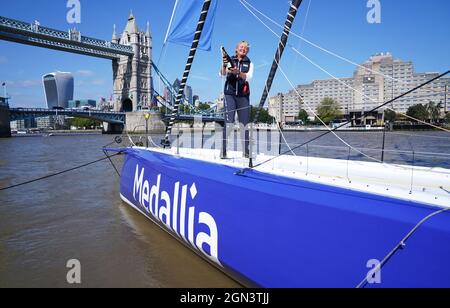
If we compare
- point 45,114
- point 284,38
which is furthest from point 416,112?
point 45,114

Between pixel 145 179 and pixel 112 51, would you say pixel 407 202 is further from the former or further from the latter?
pixel 112 51

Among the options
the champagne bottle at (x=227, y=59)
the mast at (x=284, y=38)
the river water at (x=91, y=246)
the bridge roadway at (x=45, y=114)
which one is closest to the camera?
the river water at (x=91, y=246)

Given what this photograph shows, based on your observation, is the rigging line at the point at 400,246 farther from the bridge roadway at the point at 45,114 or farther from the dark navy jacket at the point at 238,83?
the bridge roadway at the point at 45,114

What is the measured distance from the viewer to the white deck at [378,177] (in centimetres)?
234

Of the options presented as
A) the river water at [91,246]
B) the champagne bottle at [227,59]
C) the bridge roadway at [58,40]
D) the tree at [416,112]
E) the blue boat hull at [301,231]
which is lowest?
the river water at [91,246]

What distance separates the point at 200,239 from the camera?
3.60 m

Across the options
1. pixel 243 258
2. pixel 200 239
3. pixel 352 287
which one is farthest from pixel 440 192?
pixel 200 239

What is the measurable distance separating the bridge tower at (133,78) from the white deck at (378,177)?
78.6 meters

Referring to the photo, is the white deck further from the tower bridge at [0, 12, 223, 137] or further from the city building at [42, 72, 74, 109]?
the city building at [42, 72, 74, 109]

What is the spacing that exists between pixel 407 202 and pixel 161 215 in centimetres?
325

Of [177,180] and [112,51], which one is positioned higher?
[112,51]

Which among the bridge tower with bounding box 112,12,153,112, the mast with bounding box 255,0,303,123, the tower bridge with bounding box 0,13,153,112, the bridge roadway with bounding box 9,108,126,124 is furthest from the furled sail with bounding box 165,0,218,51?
the bridge tower with bounding box 112,12,153,112

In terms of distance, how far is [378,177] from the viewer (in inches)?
124

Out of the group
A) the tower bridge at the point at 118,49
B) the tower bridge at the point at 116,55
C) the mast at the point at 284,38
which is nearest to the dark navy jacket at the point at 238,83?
the mast at the point at 284,38
